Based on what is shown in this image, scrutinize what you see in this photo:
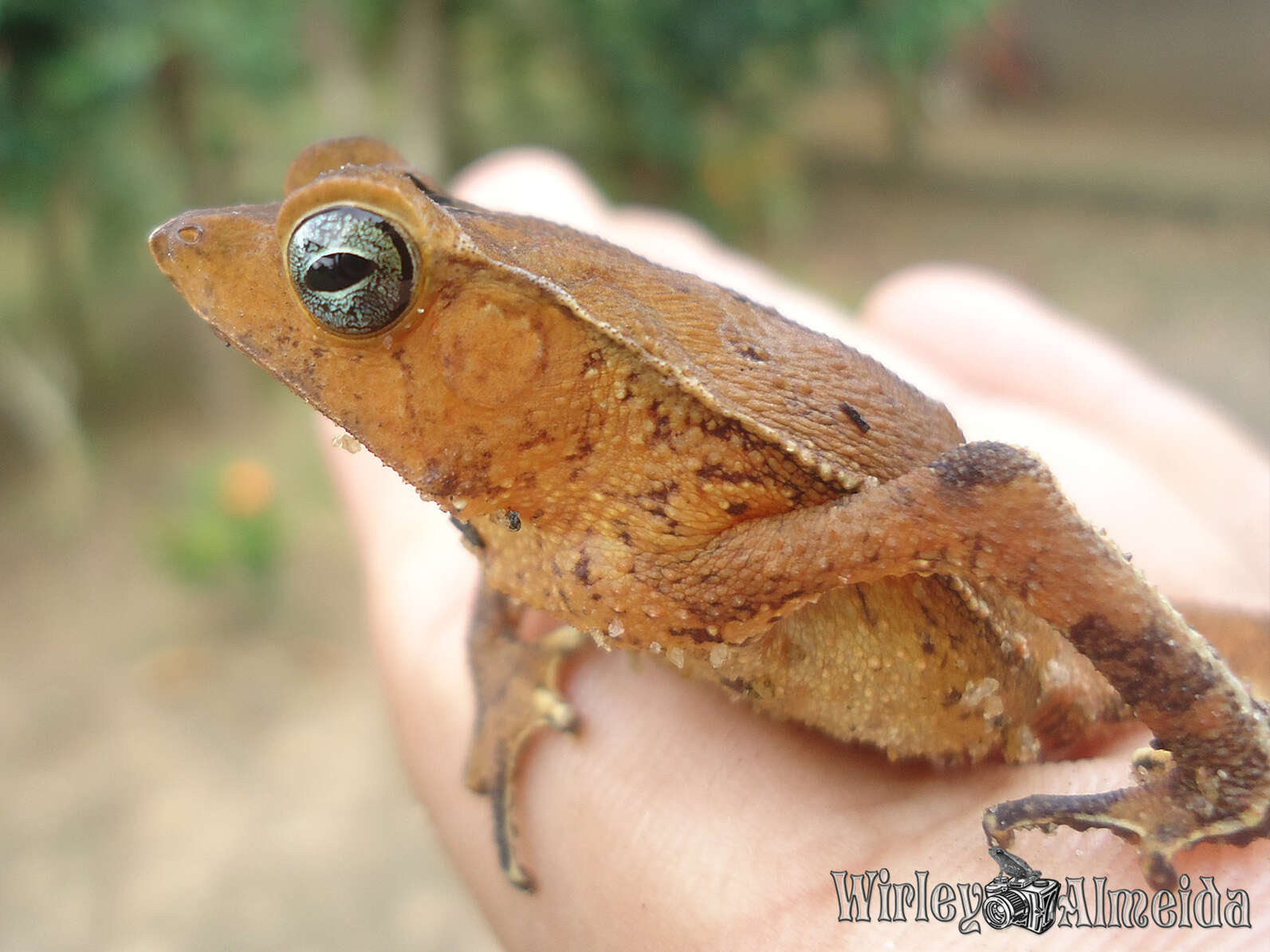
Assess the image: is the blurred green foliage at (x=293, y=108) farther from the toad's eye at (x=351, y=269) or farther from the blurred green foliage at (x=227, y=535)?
the toad's eye at (x=351, y=269)

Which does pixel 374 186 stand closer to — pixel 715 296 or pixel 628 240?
pixel 715 296

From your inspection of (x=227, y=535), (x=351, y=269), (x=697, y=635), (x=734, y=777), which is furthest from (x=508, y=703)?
(x=227, y=535)

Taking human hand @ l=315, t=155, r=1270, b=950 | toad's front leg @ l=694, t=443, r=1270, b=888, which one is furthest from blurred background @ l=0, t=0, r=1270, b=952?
toad's front leg @ l=694, t=443, r=1270, b=888

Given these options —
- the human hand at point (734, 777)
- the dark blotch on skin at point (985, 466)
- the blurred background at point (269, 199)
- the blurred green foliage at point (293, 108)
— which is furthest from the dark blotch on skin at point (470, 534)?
the blurred green foliage at point (293, 108)

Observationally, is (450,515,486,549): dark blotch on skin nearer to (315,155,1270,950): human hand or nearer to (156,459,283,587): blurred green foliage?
(315,155,1270,950): human hand

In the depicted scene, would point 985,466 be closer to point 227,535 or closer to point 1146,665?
point 1146,665
